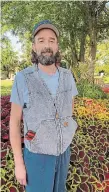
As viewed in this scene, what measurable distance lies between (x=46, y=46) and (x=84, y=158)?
6.22 ft

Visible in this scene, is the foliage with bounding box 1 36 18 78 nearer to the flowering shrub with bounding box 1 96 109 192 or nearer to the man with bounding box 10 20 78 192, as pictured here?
the flowering shrub with bounding box 1 96 109 192

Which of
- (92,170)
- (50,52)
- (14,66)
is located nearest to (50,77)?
(50,52)

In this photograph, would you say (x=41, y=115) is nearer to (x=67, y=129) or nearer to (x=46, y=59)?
(x=67, y=129)

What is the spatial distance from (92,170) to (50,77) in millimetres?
1747

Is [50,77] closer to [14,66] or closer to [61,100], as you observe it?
[61,100]

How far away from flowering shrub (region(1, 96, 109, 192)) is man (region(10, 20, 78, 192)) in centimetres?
89

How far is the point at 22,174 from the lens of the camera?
6.32 feet

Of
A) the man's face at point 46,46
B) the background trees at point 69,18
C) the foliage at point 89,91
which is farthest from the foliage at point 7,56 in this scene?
the man's face at point 46,46

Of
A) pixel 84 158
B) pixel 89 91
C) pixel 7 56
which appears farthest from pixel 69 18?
pixel 7 56

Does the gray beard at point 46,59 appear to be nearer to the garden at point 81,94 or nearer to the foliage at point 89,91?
the garden at point 81,94

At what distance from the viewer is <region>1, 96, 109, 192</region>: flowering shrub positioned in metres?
2.95

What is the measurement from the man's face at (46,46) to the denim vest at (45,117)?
10 cm

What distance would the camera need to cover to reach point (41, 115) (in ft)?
6.29

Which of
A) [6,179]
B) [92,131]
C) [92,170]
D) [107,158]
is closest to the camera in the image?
[6,179]
